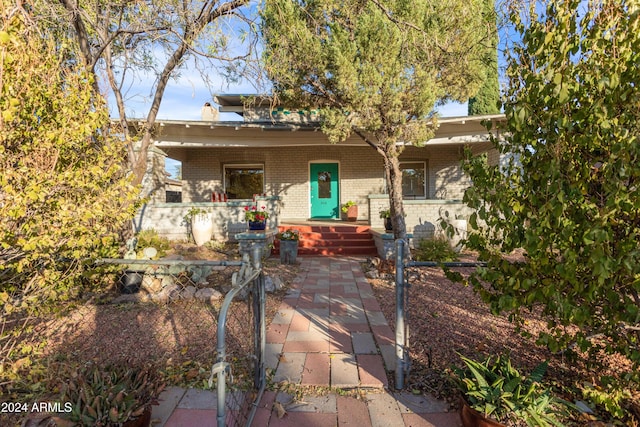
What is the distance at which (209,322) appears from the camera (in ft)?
12.4

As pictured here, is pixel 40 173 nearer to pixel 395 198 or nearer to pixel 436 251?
pixel 395 198

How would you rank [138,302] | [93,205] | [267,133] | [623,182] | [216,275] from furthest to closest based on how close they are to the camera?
[267,133] < [216,275] < [138,302] < [93,205] < [623,182]

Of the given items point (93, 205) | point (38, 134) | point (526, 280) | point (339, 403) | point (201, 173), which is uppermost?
point (201, 173)

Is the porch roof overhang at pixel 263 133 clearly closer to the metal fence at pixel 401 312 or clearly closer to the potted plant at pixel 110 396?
the metal fence at pixel 401 312

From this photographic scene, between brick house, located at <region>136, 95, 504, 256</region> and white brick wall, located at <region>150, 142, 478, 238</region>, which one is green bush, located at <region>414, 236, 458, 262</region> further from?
white brick wall, located at <region>150, 142, 478, 238</region>

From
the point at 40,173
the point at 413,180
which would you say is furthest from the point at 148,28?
the point at 413,180

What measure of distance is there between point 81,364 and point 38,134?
1994mm

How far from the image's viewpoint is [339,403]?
7.57ft

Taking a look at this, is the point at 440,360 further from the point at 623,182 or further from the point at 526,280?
the point at 623,182

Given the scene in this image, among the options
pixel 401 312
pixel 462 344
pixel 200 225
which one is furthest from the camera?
pixel 200 225

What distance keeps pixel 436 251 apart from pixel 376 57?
4286 mm

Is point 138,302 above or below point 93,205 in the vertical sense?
below

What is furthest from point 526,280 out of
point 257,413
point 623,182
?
point 257,413

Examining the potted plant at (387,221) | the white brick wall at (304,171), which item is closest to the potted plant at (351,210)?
the white brick wall at (304,171)
